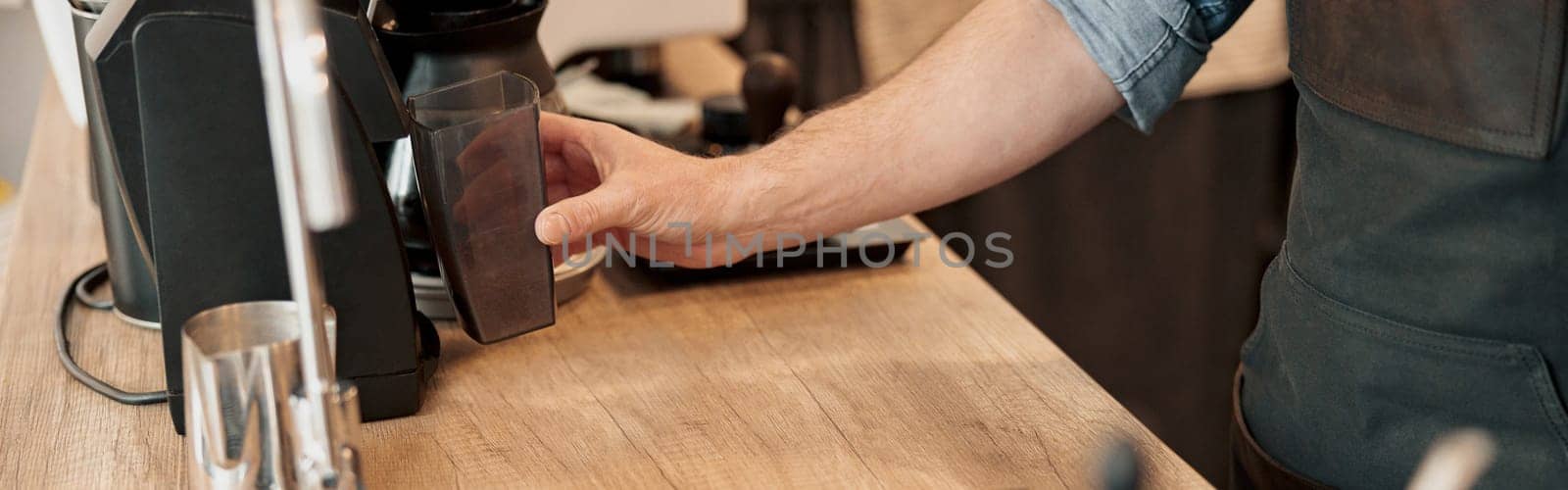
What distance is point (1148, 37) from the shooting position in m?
1.00

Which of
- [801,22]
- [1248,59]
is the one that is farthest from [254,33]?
[1248,59]

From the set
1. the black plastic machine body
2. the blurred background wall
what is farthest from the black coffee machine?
the blurred background wall

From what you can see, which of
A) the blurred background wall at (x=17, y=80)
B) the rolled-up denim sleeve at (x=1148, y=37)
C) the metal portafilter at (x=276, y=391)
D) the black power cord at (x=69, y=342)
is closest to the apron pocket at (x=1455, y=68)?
the rolled-up denim sleeve at (x=1148, y=37)

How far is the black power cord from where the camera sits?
0.90 meters

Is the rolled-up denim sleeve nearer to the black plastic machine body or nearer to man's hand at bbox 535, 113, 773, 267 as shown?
man's hand at bbox 535, 113, 773, 267

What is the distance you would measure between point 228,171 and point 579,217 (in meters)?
0.21

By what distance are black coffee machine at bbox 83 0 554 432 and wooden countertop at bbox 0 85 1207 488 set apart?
0.22ft

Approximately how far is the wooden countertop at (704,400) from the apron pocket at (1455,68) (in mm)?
250

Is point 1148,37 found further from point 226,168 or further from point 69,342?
point 69,342

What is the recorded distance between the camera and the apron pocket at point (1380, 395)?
0.86 meters

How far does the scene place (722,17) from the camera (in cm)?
166

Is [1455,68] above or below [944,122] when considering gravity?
above

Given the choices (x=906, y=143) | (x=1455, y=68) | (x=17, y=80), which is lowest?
(x=17, y=80)

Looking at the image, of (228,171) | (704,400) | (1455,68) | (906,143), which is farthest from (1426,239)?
(228,171)
